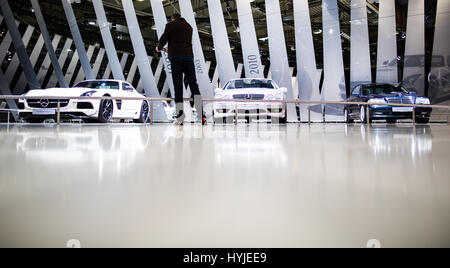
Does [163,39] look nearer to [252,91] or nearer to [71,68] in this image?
[252,91]

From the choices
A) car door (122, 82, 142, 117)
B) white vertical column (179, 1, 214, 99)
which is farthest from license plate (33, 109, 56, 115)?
white vertical column (179, 1, 214, 99)

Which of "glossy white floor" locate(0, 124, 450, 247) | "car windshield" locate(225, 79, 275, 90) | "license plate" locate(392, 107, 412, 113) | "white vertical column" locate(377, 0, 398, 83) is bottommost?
"glossy white floor" locate(0, 124, 450, 247)

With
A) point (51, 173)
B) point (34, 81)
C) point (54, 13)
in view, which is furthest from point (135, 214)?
point (54, 13)

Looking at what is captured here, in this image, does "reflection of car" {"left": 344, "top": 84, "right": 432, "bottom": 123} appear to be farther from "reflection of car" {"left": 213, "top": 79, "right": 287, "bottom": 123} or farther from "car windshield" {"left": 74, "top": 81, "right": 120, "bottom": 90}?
"car windshield" {"left": 74, "top": 81, "right": 120, "bottom": 90}

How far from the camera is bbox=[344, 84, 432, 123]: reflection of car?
8.12 meters

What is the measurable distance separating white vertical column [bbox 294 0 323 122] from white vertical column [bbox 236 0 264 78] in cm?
150

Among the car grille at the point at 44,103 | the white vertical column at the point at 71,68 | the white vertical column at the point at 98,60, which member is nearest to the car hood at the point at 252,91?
the car grille at the point at 44,103

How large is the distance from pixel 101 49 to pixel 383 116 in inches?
774

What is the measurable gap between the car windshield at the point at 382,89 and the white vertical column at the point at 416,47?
11.1 ft

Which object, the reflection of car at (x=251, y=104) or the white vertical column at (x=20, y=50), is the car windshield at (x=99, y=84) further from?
the white vertical column at (x=20, y=50)

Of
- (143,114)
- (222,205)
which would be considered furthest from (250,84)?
(222,205)

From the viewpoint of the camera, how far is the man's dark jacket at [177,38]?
5.09 metres

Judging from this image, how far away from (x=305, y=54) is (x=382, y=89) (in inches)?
144

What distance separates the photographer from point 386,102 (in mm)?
8109
